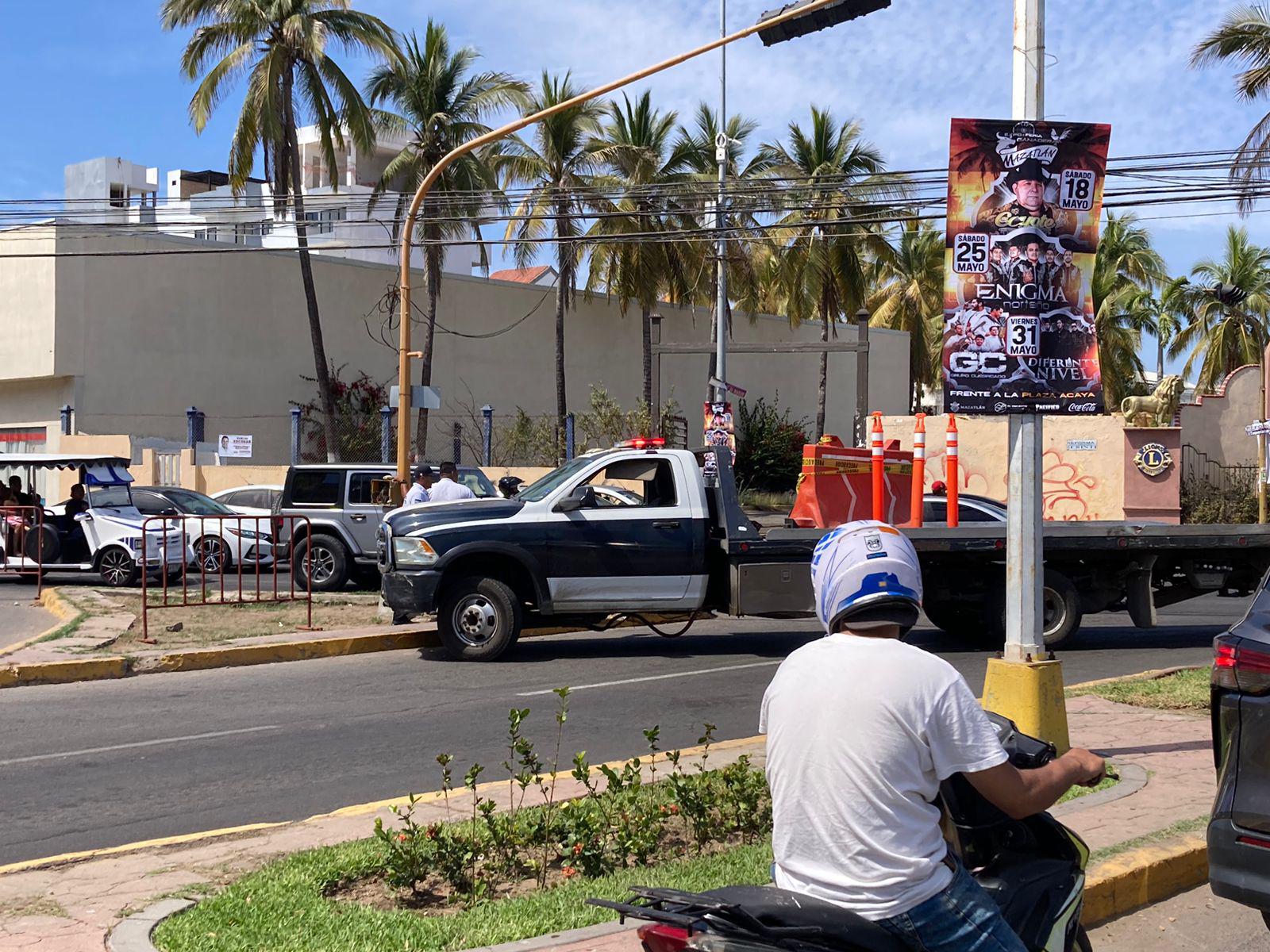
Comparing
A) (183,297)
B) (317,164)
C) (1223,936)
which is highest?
(317,164)

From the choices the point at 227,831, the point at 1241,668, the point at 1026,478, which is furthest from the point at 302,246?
the point at 1241,668

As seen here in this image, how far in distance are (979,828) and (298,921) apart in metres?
2.92

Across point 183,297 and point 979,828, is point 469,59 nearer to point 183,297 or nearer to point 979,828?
point 183,297

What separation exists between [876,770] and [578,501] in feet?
33.0

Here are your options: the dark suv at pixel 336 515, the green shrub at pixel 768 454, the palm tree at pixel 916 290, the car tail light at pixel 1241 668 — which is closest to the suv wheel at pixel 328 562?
the dark suv at pixel 336 515

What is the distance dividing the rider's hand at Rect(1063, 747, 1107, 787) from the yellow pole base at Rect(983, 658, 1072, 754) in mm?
4099

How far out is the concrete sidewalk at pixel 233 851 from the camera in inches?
209

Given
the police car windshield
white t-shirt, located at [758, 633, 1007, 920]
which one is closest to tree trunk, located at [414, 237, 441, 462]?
the police car windshield

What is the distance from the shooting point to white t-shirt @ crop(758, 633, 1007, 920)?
3.00 metres

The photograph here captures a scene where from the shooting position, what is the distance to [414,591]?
1280cm

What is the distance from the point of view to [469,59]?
36.1 m

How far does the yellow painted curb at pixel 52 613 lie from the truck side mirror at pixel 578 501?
17.6 ft

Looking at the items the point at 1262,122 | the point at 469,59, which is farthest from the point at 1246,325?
the point at 469,59

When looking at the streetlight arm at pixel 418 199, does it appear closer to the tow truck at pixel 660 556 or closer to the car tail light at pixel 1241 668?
the tow truck at pixel 660 556
